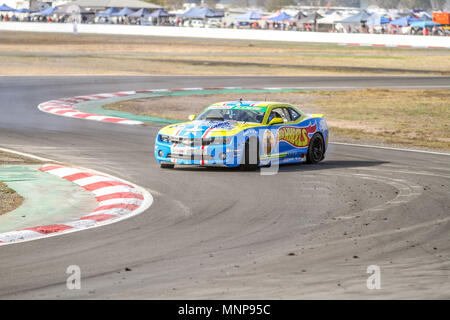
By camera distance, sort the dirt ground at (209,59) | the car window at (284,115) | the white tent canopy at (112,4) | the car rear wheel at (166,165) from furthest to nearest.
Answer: the white tent canopy at (112,4), the dirt ground at (209,59), the car window at (284,115), the car rear wheel at (166,165)

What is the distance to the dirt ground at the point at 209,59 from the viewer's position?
47438mm

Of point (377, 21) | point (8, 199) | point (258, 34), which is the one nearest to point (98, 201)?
point (8, 199)

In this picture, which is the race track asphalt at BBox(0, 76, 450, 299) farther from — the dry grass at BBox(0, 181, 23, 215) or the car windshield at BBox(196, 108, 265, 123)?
the dry grass at BBox(0, 181, 23, 215)

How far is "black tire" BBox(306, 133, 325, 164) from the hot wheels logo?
5.4 inches

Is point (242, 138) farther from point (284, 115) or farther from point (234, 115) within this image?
point (284, 115)

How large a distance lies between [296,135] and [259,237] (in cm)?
652

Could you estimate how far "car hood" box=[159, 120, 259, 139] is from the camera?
14.7 meters

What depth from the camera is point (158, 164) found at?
1570 cm

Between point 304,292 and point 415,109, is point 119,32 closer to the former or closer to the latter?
point 415,109

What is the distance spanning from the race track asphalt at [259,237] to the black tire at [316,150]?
10.1 inches

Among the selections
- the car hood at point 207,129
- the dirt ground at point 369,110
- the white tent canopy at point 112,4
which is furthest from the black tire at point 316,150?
the white tent canopy at point 112,4

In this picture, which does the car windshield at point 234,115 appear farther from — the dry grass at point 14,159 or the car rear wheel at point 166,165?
the dry grass at point 14,159

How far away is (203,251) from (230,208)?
2.60 metres
